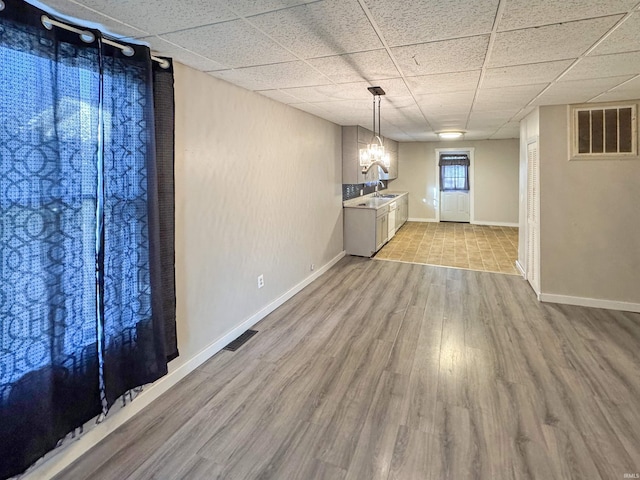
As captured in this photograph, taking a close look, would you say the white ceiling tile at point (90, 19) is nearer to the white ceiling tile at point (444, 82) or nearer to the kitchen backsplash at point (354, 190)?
the white ceiling tile at point (444, 82)

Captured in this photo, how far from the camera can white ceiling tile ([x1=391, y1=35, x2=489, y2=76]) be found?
2186 millimetres

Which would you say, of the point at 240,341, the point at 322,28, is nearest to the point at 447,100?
the point at 322,28

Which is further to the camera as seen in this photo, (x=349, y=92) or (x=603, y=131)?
(x=603, y=131)

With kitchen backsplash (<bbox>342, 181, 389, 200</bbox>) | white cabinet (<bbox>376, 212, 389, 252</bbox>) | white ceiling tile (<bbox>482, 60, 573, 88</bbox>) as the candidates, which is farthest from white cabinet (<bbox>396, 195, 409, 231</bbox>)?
white ceiling tile (<bbox>482, 60, 573, 88</bbox>)

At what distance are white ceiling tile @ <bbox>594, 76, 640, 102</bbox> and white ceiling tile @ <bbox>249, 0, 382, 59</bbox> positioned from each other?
2613 mm

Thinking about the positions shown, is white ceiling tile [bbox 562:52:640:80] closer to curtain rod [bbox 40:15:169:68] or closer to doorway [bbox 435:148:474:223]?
curtain rod [bbox 40:15:169:68]

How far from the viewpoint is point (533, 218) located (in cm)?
465

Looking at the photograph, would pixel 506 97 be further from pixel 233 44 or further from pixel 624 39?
pixel 233 44

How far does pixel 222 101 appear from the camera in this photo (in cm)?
305

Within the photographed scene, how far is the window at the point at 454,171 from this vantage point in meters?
9.83

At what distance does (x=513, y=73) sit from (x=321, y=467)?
3107 millimetres

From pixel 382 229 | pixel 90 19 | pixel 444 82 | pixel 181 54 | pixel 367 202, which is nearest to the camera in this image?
pixel 90 19

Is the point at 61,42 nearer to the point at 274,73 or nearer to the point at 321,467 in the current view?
the point at 274,73

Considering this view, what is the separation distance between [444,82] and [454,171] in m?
7.35
